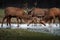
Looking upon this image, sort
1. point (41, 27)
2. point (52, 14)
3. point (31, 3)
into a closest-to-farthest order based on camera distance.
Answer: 1. point (41, 27)
2. point (52, 14)
3. point (31, 3)

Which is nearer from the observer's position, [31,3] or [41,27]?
[41,27]

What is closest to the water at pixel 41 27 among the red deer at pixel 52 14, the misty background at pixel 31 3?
the red deer at pixel 52 14

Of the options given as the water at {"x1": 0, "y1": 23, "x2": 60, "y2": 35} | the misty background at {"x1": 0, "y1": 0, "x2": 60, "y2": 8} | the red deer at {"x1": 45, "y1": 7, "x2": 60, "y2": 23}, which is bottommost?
the water at {"x1": 0, "y1": 23, "x2": 60, "y2": 35}

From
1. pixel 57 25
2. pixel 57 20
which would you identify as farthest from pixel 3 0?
pixel 57 25

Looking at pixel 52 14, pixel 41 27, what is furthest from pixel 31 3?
pixel 41 27

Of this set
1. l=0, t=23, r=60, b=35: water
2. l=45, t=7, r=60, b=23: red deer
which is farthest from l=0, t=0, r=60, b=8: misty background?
l=0, t=23, r=60, b=35: water

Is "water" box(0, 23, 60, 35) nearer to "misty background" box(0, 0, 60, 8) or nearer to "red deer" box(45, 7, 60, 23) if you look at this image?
"red deer" box(45, 7, 60, 23)

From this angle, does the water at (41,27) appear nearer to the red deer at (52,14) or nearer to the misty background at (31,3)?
the red deer at (52,14)

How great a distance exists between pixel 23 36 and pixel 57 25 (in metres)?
5.32

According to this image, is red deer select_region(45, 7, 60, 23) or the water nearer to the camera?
the water

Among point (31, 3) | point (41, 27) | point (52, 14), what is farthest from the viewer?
point (31, 3)

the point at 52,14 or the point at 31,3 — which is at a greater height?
the point at 31,3

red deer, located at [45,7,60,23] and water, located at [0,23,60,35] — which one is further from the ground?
red deer, located at [45,7,60,23]

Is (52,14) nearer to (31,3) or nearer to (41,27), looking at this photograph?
(41,27)
